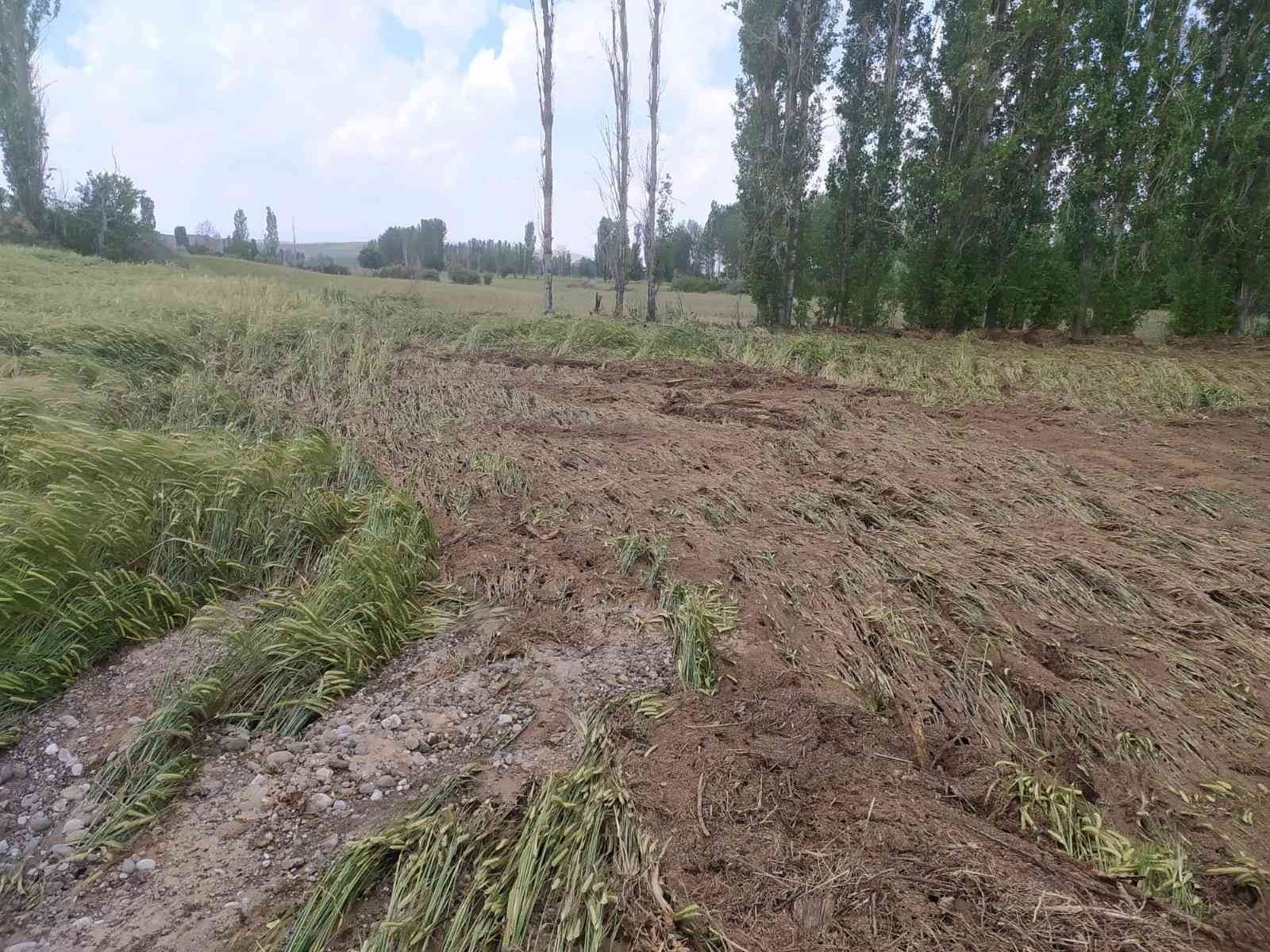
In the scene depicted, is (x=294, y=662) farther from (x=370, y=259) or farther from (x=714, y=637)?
(x=370, y=259)

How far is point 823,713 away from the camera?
8.55 ft

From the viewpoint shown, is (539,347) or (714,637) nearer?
(714,637)

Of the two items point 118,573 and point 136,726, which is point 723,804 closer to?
point 136,726

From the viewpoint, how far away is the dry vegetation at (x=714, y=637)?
192cm

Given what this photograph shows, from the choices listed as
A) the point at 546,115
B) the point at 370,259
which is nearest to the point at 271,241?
the point at 370,259

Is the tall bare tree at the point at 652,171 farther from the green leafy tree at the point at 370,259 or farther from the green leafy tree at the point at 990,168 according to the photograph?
the green leafy tree at the point at 370,259

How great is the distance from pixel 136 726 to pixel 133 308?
8.87 m

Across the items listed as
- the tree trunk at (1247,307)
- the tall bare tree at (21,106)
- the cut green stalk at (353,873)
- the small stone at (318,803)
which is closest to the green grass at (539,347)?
the tree trunk at (1247,307)

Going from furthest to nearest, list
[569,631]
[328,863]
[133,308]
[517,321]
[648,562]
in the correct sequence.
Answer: [517,321], [133,308], [648,562], [569,631], [328,863]

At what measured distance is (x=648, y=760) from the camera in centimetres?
239

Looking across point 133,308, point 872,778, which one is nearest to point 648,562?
point 872,778

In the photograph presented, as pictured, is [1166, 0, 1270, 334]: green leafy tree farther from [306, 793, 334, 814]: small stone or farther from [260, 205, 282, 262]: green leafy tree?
[260, 205, 282, 262]: green leafy tree

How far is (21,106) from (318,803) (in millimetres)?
33290

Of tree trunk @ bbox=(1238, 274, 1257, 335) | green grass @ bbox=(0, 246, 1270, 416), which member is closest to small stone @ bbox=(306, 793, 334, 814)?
green grass @ bbox=(0, 246, 1270, 416)
